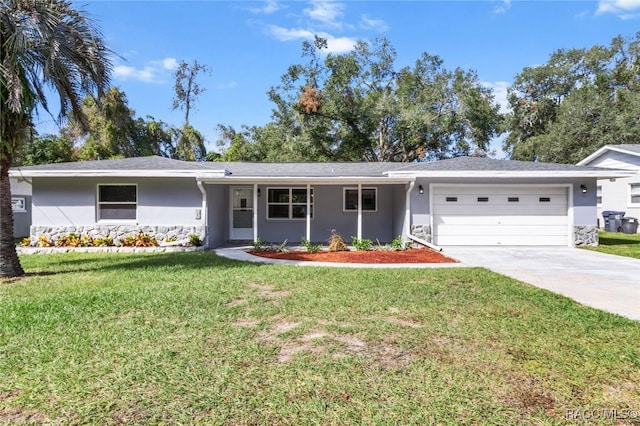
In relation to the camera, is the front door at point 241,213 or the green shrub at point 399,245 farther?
the front door at point 241,213

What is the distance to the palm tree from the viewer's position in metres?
6.57

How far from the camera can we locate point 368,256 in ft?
32.2

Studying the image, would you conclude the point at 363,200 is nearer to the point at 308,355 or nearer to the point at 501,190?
the point at 501,190

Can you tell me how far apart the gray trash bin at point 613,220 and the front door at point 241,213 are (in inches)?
656

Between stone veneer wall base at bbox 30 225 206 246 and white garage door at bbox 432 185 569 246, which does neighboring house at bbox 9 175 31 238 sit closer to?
stone veneer wall base at bbox 30 225 206 246

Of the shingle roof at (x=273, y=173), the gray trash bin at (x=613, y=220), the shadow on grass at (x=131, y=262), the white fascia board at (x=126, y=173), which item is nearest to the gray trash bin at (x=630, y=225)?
the gray trash bin at (x=613, y=220)

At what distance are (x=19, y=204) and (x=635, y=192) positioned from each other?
27649 millimetres

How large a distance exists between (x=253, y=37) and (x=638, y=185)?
65.6 feet

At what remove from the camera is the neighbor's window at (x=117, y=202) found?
11.9m

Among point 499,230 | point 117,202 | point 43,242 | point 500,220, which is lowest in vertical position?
point 43,242

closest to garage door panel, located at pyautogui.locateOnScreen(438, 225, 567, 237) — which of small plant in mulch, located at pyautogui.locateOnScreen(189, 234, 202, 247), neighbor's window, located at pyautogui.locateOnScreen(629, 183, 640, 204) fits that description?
small plant in mulch, located at pyautogui.locateOnScreen(189, 234, 202, 247)

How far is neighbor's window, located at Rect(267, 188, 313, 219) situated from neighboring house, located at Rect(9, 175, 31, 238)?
33.6 ft

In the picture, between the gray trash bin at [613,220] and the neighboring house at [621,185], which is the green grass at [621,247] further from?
the neighboring house at [621,185]

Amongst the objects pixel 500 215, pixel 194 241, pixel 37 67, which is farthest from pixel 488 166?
pixel 37 67
